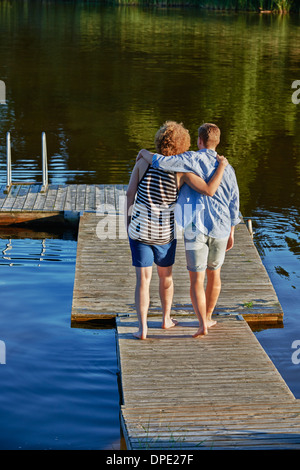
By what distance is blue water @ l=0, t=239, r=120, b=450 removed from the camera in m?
5.16

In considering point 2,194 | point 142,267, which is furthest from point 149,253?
point 2,194

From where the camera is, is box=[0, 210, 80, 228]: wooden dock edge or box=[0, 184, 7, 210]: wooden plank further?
box=[0, 184, 7, 210]: wooden plank

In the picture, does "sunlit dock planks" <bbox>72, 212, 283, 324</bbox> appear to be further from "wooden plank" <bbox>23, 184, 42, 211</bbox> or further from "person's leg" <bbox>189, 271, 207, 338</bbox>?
"wooden plank" <bbox>23, 184, 42, 211</bbox>

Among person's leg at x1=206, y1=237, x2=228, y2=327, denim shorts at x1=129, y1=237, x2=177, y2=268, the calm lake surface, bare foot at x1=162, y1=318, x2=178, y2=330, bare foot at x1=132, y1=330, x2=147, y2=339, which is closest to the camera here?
denim shorts at x1=129, y1=237, x2=177, y2=268

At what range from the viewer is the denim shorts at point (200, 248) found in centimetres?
557

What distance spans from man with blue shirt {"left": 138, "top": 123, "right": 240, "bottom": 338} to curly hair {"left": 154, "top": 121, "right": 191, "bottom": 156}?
0.07 metres

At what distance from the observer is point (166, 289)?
19.2ft

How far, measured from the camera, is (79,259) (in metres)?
8.28

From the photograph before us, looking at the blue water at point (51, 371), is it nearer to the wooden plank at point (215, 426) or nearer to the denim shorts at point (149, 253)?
the wooden plank at point (215, 426)

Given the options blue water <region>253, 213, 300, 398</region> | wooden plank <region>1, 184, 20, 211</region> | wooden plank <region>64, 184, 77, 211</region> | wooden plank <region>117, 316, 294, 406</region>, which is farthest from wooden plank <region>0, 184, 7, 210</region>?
wooden plank <region>117, 316, 294, 406</region>

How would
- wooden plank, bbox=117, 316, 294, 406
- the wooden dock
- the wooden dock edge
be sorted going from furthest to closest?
1. the wooden dock edge
2. wooden plank, bbox=117, 316, 294, 406
3. the wooden dock
